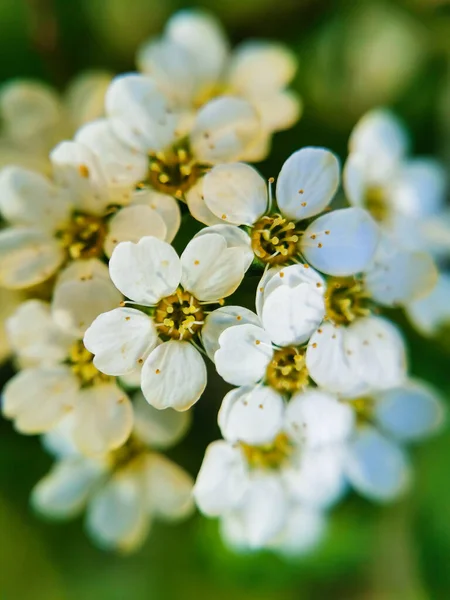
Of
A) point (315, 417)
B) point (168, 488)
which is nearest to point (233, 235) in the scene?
point (315, 417)

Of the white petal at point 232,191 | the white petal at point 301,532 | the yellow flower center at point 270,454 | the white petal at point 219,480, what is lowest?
the white petal at point 301,532

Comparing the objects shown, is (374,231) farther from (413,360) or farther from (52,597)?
(52,597)

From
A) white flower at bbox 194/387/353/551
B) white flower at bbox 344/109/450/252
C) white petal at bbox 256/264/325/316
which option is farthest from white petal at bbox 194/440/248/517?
white flower at bbox 344/109/450/252

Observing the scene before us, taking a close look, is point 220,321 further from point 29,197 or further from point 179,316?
point 29,197

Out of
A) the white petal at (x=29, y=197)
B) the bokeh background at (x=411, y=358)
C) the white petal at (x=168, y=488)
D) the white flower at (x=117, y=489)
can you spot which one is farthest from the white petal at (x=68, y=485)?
the white petal at (x=29, y=197)

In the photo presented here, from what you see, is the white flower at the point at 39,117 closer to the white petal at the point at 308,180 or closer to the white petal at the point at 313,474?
the white petal at the point at 308,180

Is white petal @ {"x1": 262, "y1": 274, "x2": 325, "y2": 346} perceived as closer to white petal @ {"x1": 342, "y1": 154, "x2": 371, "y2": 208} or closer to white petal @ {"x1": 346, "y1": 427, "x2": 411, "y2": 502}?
white petal @ {"x1": 342, "y1": 154, "x2": 371, "y2": 208}
